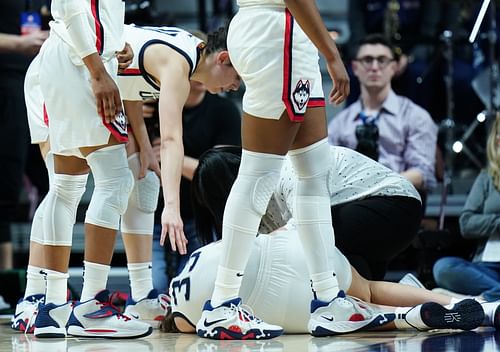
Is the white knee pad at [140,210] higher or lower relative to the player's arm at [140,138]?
lower

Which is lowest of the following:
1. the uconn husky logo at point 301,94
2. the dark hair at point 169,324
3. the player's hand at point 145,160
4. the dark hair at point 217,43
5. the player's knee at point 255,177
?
the dark hair at point 169,324

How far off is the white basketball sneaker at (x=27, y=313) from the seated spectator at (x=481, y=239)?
177 centimetres

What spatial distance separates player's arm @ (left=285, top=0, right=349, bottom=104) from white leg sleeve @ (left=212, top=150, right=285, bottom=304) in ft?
0.84

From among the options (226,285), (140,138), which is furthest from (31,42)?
(226,285)

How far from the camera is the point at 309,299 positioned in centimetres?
320

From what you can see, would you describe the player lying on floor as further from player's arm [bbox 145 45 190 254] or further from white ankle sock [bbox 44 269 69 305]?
white ankle sock [bbox 44 269 69 305]

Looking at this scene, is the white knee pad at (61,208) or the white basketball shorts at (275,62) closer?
the white basketball shorts at (275,62)

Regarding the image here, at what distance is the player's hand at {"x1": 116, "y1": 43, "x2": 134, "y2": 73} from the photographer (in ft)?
11.4

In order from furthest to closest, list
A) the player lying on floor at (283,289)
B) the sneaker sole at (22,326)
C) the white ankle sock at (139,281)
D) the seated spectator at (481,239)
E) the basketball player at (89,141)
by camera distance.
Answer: the seated spectator at (481,239), the white ankle sock at (139,281), the sneaker sole at (22,326), the player lying on floor at (283,289), the basketball player at (89,141)

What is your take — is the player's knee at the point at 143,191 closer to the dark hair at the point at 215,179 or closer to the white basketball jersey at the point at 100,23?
the dark hair at the point at 215,179

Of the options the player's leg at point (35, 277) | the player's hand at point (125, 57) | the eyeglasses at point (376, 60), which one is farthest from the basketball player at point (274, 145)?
the eyeglasses at point (376, 60)

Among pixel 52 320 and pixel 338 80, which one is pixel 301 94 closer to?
pixel 338 80

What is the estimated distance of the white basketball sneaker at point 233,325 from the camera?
294 cm

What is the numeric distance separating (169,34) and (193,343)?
111cm
